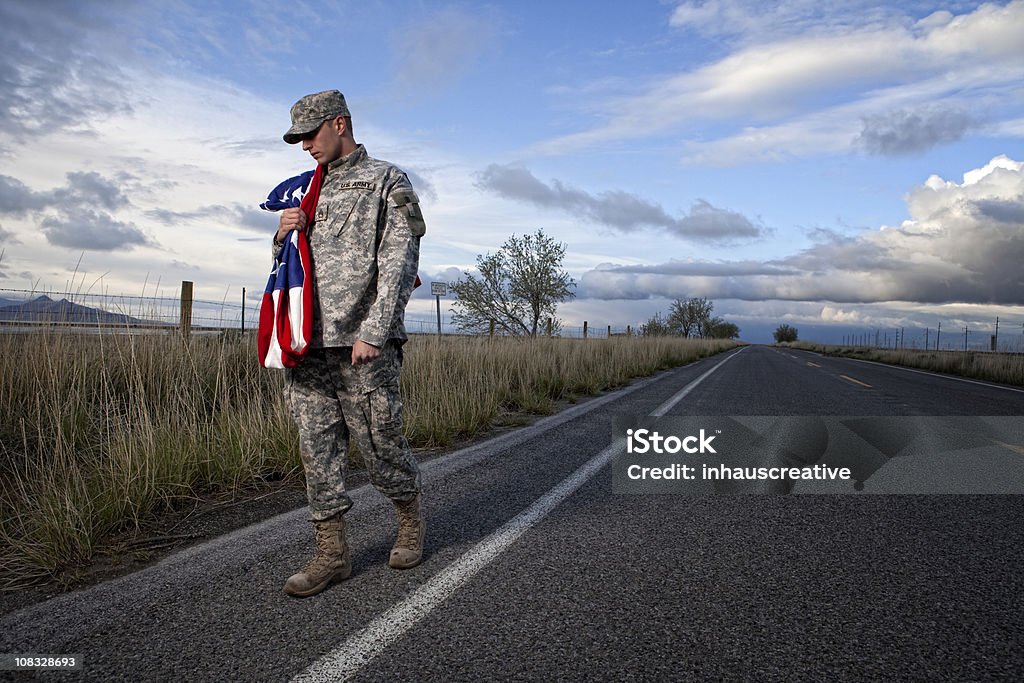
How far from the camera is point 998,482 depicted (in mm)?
4812

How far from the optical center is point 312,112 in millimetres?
2877

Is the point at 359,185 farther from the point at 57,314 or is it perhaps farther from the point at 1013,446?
the point at 1013,446

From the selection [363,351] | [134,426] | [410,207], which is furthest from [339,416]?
[134,426]

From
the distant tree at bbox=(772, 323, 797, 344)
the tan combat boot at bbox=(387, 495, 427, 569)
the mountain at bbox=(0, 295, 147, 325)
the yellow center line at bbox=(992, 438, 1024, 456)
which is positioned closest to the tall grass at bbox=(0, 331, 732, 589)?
the mountain at bbox=(0, 295, 147, 325)

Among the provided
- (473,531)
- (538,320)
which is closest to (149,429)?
(473,531)

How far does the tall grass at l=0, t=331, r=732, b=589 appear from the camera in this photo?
11.6 feet

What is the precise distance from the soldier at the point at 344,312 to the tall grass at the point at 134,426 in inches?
53.2

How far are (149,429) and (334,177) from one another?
2373 millimetres

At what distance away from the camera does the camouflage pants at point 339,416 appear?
9.43 feet

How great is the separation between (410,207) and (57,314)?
623cm

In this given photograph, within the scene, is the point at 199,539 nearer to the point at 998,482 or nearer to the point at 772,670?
the point at 772,670

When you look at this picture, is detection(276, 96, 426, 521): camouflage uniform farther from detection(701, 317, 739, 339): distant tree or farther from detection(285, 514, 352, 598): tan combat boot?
detection(701, 317, 739, 339): distant tree

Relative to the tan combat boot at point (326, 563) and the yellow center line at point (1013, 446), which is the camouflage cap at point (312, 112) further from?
the yellow center line at point (1013, 446)

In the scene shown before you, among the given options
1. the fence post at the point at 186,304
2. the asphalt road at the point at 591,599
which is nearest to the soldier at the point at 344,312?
the asphalt road at the point at 591,599
